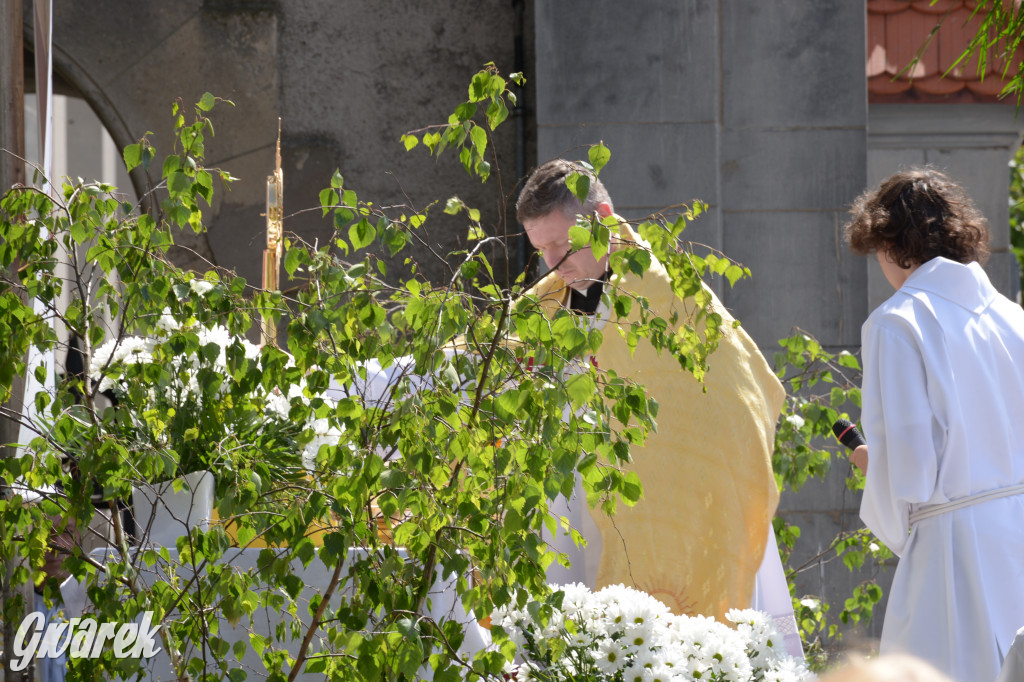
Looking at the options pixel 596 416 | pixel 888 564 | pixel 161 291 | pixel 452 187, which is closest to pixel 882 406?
pixel 596 416

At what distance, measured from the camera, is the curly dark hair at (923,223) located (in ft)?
8.92

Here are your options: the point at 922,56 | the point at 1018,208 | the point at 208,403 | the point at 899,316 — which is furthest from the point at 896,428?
the point at 1018,208

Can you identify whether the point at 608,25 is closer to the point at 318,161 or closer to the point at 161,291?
the point at 318,161

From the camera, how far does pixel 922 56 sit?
188 inches

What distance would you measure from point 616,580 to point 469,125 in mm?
1467

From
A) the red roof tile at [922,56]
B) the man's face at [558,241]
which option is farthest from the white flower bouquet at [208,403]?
the red roof tile at [922,56]

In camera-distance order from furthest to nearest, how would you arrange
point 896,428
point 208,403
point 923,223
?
point 923,223, point 896,428, point 208,403

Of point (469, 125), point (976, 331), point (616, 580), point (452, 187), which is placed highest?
point (452, 187)

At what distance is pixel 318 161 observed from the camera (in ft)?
16.4

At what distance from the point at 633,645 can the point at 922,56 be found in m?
3.62

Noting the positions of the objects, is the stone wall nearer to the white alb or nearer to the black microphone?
the black microphone

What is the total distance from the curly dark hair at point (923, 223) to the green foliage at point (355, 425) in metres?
0.95

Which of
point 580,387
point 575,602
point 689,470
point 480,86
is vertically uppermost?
point 480,86

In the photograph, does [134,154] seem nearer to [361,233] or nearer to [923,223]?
[361,233]
